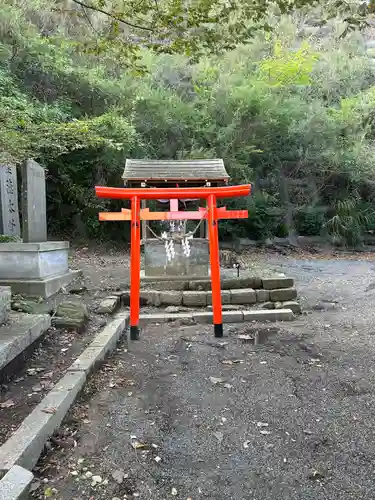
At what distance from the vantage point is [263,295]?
7.17 metres

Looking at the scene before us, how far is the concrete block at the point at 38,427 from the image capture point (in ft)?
7.27

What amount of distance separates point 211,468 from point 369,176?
607 inches

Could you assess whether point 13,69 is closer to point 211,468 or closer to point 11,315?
point 11,315

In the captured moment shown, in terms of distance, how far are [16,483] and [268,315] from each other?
4.93 meters

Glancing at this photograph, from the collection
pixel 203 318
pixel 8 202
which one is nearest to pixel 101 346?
pixel 203 318

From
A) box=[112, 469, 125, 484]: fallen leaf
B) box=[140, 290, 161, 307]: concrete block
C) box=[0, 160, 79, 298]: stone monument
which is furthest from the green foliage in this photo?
box=[112, 469, 125, 484]: fallen leaf

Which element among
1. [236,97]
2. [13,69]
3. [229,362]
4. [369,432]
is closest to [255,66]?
[236,97]

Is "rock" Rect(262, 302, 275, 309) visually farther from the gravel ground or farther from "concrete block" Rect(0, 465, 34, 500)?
"concrete block" Rect(0, 465, 34, 500)

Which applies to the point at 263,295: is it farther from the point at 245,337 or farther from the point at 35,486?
the point at 35,486

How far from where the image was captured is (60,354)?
165 inches

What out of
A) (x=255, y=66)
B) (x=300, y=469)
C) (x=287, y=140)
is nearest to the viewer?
(x=300, y=469)

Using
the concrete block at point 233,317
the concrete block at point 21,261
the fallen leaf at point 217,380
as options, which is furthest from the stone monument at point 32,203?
the fallen leaf at point 217,380

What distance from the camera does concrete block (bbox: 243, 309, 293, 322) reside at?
21.0 ft

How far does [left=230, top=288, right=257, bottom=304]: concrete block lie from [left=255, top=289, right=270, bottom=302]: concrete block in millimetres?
78
